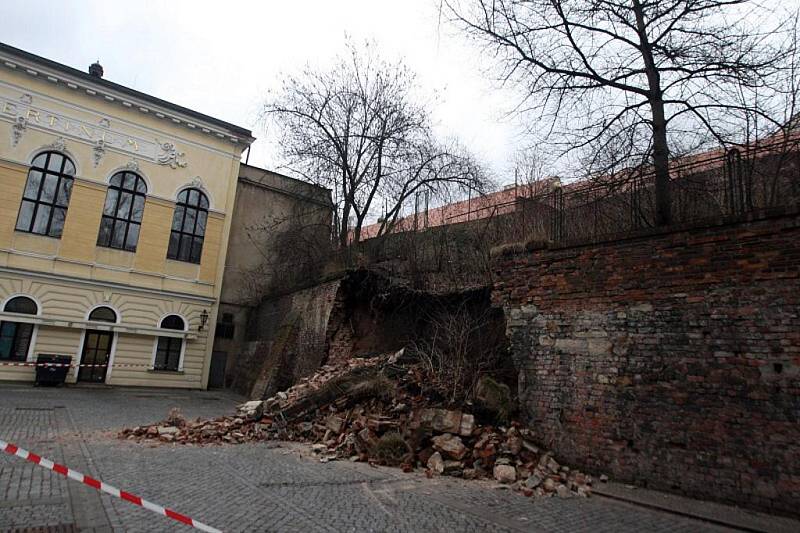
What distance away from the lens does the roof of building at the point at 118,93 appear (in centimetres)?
1819

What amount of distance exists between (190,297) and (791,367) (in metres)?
21.1

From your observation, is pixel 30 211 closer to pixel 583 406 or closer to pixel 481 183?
pixel 481 183

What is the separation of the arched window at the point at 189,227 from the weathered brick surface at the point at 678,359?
18.0 m

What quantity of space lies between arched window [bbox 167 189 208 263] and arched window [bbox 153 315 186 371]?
9.37ft

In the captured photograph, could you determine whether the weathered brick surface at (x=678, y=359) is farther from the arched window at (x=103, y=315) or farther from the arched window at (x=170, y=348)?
the arched window at (x=103, y=315)

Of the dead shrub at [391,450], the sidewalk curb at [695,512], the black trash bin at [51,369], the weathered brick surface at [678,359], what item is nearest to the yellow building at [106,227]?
the black trash bin at [51,369]

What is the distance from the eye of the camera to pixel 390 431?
8516 millimetres

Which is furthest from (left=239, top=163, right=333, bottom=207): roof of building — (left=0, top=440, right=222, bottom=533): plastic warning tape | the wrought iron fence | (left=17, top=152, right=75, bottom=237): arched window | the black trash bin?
(left=0, top=440, right=222, bottom=533): plastic warning tape

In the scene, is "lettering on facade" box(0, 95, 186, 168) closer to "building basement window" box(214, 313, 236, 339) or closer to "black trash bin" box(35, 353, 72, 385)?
"building basement window" box(214, 313, 236, 339)

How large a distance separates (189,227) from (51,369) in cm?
791

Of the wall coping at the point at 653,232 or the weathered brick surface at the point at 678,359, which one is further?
the wall coping at the point at 653,232

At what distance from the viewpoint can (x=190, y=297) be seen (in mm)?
21266

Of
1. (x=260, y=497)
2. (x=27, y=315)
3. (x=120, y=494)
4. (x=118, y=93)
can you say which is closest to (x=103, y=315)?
(x=27, y=315)

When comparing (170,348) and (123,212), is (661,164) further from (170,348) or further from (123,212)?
(123,212)
